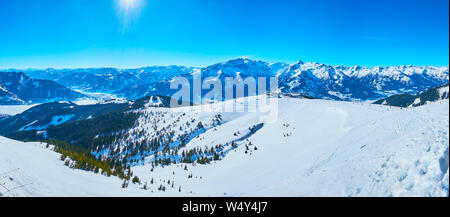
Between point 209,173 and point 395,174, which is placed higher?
point 395,174

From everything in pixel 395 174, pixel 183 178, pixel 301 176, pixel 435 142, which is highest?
pixel 435 142

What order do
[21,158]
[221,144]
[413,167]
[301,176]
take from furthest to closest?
[221,144] → [301,176] → [21,158] → [413,167]

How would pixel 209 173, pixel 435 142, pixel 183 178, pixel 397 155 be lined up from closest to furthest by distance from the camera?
pixel 435 142 < pixel 397 155 < pixel 183 178 < pixel 209 173

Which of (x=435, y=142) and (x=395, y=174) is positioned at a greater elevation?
→ (x=435, y=142)

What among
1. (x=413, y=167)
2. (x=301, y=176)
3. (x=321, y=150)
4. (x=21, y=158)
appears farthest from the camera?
(x=321, y=150)

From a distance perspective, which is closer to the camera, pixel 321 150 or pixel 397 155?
pixel 397 155
